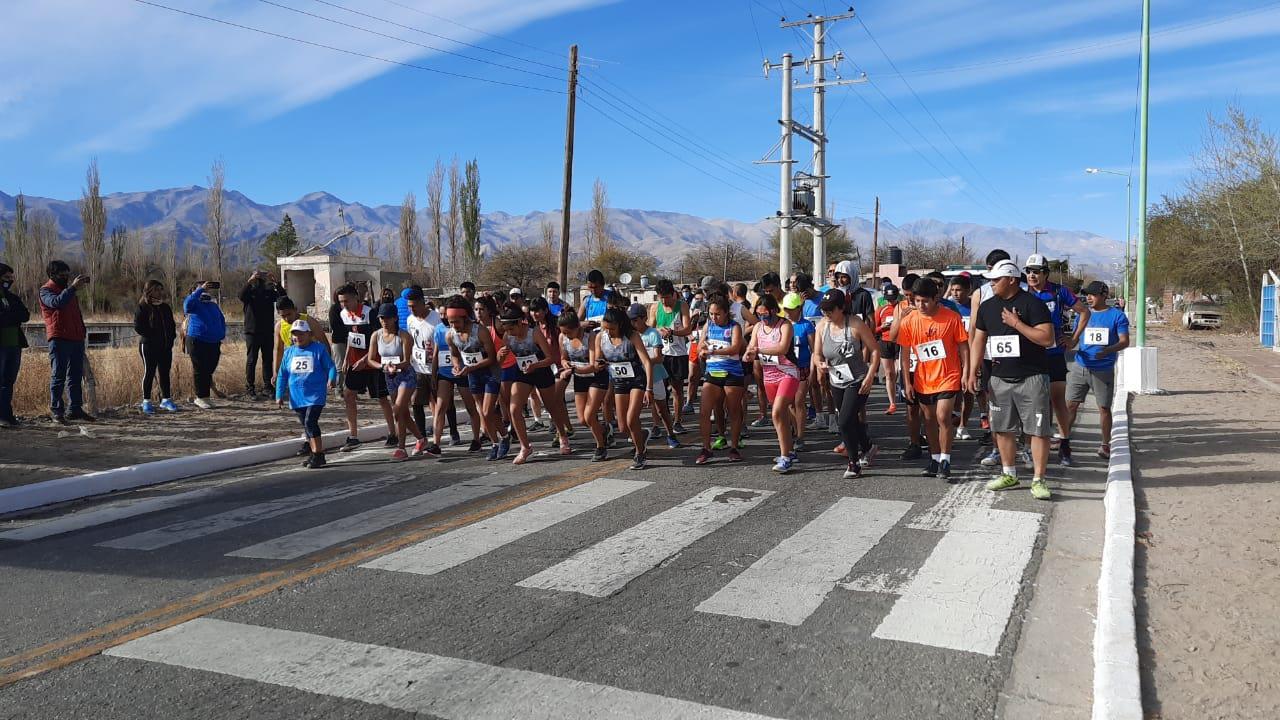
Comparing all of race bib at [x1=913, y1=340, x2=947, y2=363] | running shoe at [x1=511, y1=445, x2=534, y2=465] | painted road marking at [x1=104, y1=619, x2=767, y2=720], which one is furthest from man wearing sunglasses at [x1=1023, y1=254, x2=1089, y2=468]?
painted road marking at [x1=104, y1=619, x2=767, y2=720]

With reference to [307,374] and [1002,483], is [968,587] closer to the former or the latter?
[1002,483]

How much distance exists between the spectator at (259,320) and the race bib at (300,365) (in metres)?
5.05

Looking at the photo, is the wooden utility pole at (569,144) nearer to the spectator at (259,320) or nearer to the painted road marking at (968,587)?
the spectator at (259,320)

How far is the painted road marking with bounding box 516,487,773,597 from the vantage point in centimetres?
560

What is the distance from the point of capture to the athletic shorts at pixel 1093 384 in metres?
9.40

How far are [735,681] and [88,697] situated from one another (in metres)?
2.80

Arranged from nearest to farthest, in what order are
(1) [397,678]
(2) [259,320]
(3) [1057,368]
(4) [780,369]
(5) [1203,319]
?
(1) [397,678]
(3) [1057,368]
(4) [780,369]
(2) [259,320]
(5) [1203,319]

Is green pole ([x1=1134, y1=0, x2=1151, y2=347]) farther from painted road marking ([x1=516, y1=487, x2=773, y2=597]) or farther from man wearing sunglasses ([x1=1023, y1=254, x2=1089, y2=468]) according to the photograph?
painted road marking ([x1=516, y1=487, x2=773, y2=597])

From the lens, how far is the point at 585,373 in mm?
10055

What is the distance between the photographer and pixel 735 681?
13.6 ft

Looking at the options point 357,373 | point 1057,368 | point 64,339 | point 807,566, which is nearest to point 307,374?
point 357,373

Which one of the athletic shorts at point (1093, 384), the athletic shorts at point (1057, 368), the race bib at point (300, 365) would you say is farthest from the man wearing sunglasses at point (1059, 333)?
the race bib at point (300, 365)

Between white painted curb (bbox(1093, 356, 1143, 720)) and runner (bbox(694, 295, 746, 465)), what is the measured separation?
11.6ft

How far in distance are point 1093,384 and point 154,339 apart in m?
12.0
